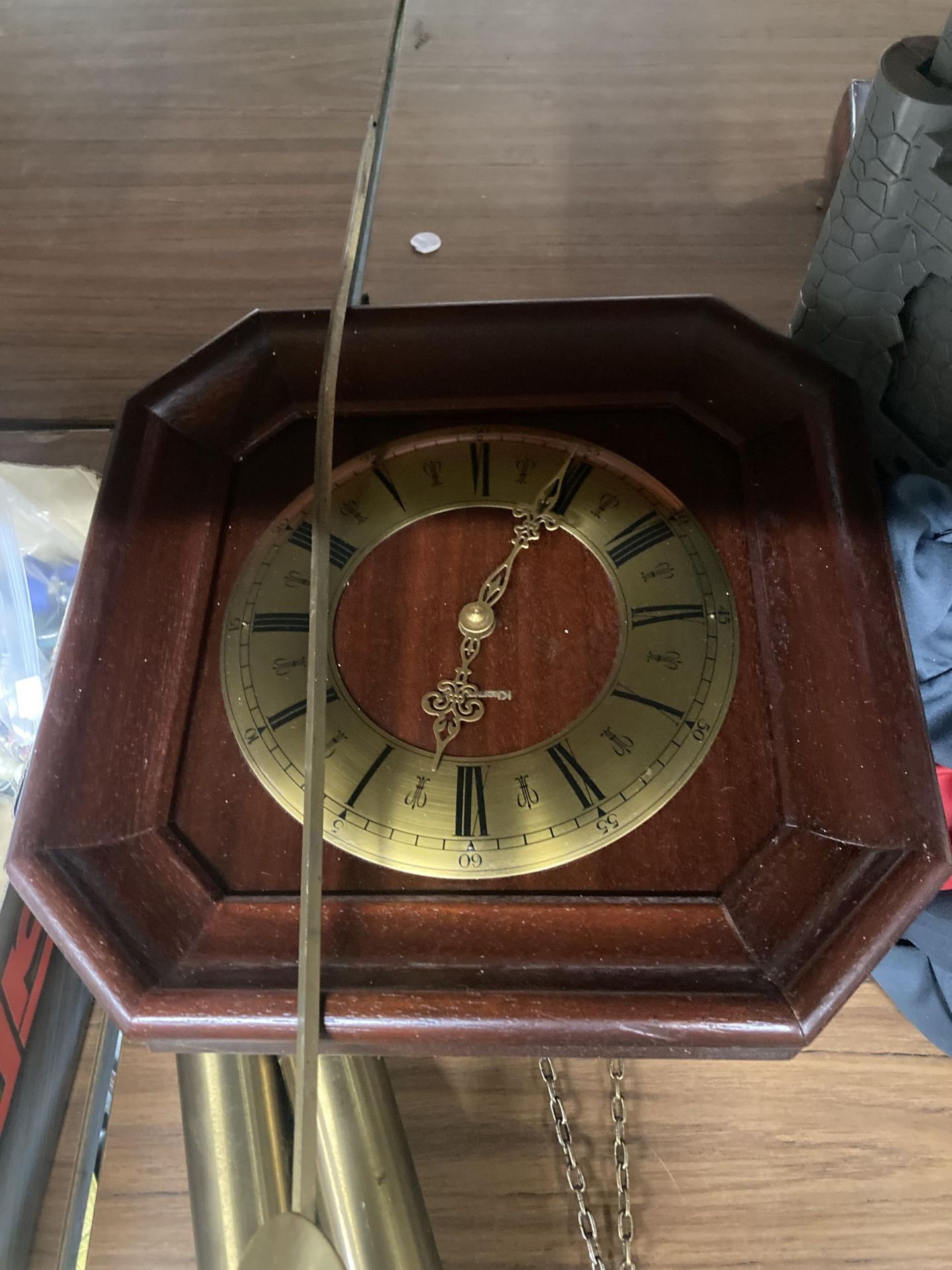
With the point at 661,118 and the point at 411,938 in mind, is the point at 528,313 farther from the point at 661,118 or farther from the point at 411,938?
the point at 661,118

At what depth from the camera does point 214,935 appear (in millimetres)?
447

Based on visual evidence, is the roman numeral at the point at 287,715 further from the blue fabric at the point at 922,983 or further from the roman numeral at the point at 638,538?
the blue fabric at the point at 922,983

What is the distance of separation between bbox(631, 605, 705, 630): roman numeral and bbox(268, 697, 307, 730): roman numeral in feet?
0.61

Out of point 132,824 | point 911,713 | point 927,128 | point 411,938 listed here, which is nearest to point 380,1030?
point 411,938

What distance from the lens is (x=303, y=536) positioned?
1.84 feet

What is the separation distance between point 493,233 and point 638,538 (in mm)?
491

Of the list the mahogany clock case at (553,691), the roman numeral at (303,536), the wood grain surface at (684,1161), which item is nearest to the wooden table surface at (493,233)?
the wood grain surface at (684,1161)

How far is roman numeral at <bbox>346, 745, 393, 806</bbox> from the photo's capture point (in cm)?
48

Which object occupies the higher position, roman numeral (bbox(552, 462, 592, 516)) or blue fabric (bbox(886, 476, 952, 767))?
roman numeral (bbox(552, 462, 592, 516))

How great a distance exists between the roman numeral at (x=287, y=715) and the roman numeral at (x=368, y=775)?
0.16ft

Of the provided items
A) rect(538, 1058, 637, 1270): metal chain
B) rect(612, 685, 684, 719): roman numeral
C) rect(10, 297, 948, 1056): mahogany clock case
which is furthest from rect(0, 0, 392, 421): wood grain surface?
rect(538, 1058, 637, 1270): metal chain

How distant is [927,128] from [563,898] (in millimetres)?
425

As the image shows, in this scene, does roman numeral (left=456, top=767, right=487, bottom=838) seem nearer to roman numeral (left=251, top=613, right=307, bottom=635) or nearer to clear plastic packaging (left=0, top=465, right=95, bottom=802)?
roman numeral (left=251, top=613, right=307, bottom=635)

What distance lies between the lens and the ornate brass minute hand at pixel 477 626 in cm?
50
